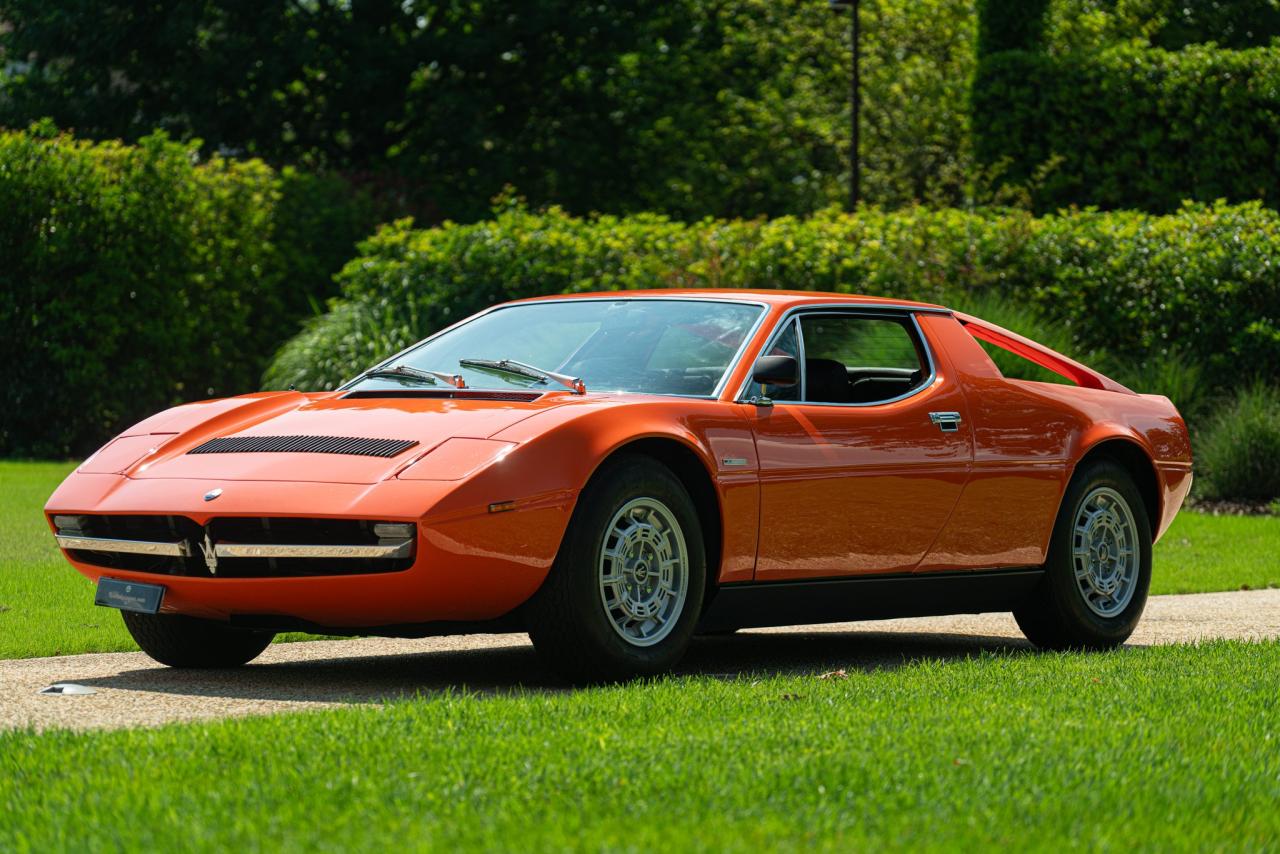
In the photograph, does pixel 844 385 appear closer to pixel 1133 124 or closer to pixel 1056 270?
pixel 1056 270

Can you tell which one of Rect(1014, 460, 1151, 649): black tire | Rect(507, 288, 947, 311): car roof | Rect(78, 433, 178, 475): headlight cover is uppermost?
Rect(507, 288, 947, 311): car roof

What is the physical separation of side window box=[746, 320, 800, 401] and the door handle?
638 millimetres

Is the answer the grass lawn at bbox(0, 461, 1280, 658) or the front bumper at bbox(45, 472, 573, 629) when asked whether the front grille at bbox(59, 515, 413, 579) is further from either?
the grass lawn at bbox(0, 461, 1280, 658)

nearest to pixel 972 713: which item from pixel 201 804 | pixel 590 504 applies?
pixel 590 504

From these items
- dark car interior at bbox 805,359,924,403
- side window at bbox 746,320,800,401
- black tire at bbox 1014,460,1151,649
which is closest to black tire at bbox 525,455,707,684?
side window at bbox 746,320,800,401

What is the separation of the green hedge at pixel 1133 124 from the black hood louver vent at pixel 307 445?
1726 cm

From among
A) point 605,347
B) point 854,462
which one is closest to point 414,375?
point 605,347

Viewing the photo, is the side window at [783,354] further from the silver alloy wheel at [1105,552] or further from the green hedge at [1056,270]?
the green hedge at [1056,270]

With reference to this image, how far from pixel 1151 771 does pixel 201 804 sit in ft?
7.50

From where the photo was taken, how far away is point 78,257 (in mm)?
21109

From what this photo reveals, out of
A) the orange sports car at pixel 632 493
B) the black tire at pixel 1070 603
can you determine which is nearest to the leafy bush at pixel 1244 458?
the orange sports car at pixel 632 493

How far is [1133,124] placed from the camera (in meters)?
23.3

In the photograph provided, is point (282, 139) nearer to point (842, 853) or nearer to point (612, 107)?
point (612, 107)

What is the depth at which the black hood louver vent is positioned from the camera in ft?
22.0
